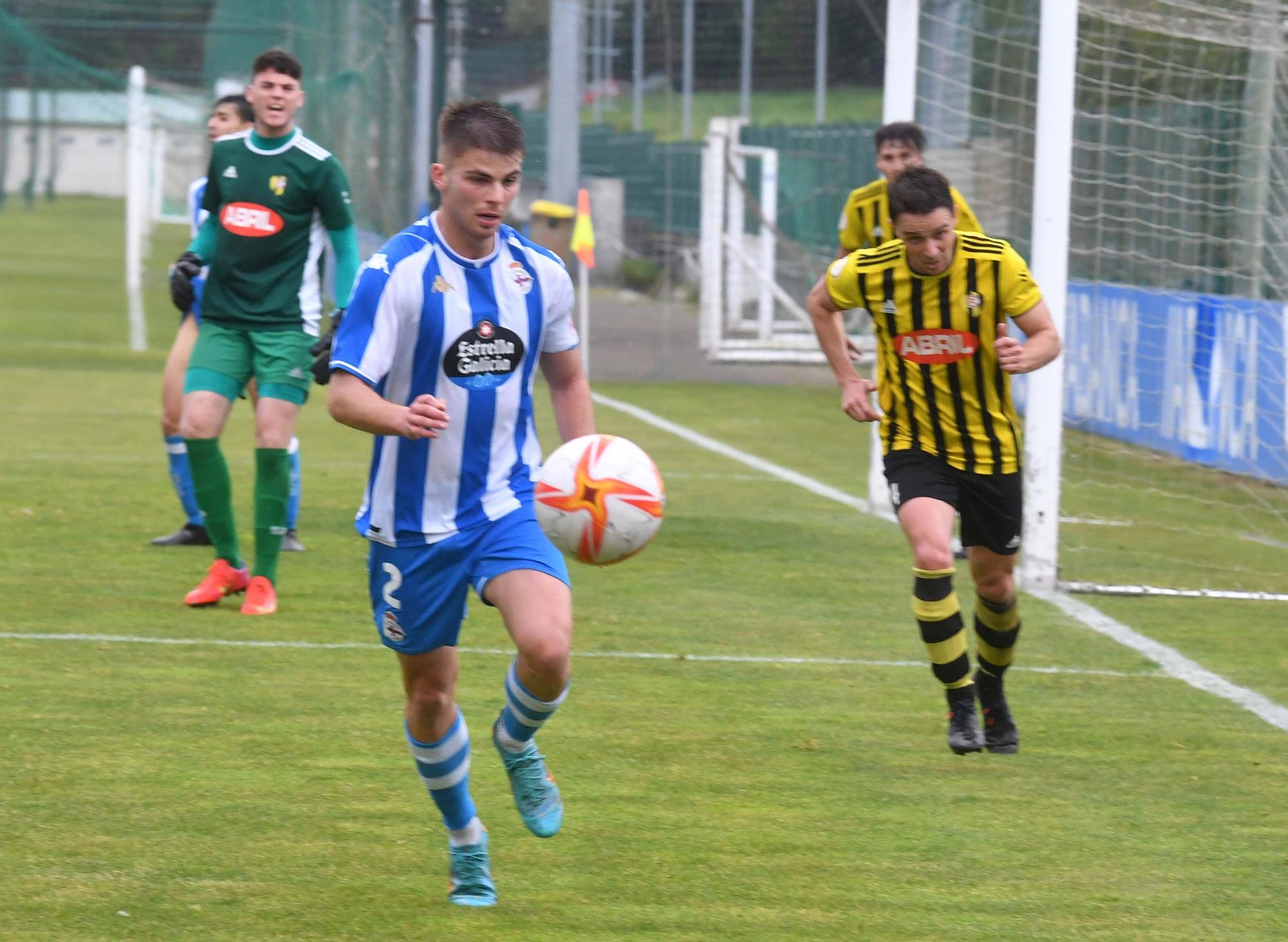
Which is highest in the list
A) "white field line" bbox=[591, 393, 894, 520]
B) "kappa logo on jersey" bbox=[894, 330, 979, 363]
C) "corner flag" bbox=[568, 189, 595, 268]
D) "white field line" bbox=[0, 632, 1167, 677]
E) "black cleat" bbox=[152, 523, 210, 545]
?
"corner flag" bbox=[568, 189, 595, 268]

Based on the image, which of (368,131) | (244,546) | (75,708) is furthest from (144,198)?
(75,708)

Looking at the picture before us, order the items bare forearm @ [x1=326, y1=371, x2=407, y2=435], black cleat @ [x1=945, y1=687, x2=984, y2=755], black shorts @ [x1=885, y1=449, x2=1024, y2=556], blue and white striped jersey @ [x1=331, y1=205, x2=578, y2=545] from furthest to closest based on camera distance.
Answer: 1. black shorts @ [x1=885, y1=449, x2=1024, y2=556]
2. black cleat @ [x1=945, y1=687, x2=984, y2=755]
3. blue and white striped jersey @ [x1=331, y1=205, x2=578, y2=545]
4. bare forearm @ [x1=326, y1=371, x2=407, y2=435]

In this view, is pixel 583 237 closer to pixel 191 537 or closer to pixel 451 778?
pixel 191 537

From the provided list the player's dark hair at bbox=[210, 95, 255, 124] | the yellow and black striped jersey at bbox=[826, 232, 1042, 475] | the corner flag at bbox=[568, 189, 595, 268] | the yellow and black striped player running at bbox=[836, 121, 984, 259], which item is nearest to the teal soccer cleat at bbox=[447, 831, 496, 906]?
the yellow and black striped jersey at bbox=[826, 232, 1042, 475]

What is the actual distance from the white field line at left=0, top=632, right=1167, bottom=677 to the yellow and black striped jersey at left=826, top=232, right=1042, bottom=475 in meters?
1.41

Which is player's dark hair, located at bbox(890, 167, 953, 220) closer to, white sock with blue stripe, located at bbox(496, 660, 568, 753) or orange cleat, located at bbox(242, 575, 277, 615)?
white sock with blue stripe, located at bbox(496, 660, 568, 753)

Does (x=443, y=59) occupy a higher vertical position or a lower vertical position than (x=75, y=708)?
higher

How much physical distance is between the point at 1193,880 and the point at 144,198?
80.4ft

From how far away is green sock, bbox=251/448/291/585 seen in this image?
7664 millimetres

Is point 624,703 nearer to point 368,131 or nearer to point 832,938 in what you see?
point 832,938

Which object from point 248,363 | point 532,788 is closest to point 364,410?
point 532,788

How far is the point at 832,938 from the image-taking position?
4.21 metres

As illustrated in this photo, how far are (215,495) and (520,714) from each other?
3685mm

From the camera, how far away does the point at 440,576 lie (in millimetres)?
4387
